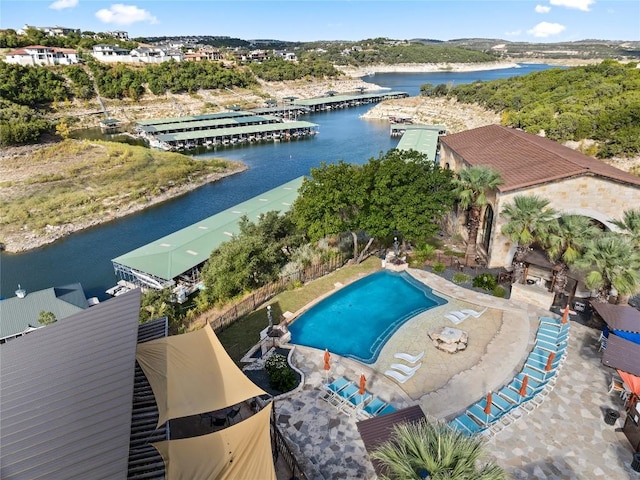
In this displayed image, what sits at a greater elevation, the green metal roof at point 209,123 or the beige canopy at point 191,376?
the green metal roof at point 209,123

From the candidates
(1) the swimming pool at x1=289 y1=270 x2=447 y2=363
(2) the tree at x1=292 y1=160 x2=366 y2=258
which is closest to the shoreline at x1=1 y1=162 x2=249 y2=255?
(2) the tree at x1=292 y1=160 x2=366 y2=258

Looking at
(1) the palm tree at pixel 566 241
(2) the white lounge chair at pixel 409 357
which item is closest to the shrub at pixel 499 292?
(1) the palm tree at pixel 566 241

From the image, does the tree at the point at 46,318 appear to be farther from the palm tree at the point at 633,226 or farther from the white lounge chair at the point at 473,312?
the palm tree at the point at 633,226

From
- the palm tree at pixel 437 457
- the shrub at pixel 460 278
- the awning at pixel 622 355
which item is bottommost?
the shrub at pixel 460 278

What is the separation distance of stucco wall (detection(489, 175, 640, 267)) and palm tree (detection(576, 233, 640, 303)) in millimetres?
5248

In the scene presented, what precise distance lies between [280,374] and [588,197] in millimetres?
20666

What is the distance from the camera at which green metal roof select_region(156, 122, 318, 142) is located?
7575 cm

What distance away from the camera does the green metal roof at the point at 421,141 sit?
196 feet

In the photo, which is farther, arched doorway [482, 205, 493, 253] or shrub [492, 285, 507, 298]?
arched doorway [482, 205, 493, 253]

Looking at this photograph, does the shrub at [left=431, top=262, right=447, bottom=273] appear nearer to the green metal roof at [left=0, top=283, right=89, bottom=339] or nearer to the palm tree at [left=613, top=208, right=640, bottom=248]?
the palm tree at [left=613, top=208, right=640, bottom=248]

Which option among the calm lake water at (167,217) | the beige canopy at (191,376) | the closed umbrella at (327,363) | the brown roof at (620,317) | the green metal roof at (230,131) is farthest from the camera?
the green metal roof at (230,131)

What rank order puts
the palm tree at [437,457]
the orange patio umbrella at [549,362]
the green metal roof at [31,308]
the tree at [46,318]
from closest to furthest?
the palm tree at [437,457], the orange patio umbrella at [549,362], the tree at [46,318], the green metal roof at [31,308]

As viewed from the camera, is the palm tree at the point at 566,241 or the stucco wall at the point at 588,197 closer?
the palm tree at the point at 566,241

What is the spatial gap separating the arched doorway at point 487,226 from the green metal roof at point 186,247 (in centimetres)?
1838
